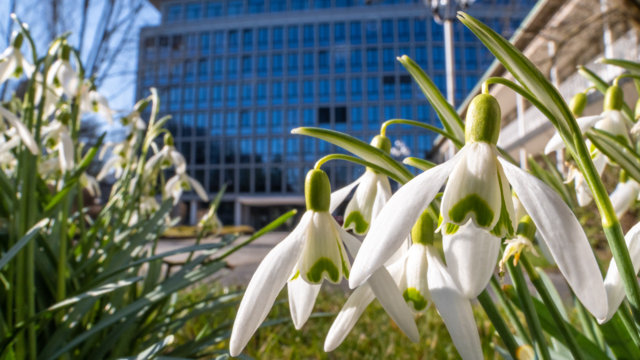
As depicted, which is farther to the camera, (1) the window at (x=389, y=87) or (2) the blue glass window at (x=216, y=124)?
(2) the blue glass window at (x=216, y=124)

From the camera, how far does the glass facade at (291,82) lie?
29203mm

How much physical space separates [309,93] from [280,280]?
3012 centimetres

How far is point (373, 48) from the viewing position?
30.1 meters

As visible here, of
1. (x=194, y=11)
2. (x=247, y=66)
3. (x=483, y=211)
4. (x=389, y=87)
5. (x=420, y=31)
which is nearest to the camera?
(x=483, y=211)

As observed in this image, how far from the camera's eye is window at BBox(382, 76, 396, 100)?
29.3 metres

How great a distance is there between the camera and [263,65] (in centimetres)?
3059

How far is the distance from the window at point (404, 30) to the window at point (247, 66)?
1020 cm

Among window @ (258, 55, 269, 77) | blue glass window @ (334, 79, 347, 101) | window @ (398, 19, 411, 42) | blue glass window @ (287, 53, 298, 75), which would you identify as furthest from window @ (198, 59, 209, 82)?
window @ (398, 19, 411, 42)

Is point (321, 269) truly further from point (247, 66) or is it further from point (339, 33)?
point (247, 66)

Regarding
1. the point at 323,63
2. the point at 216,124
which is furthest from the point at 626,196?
the point at 216,124

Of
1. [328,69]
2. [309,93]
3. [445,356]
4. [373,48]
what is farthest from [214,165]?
[445,356]

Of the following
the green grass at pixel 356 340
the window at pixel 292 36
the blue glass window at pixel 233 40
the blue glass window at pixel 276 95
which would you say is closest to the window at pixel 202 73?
the blue glass window at pixel 233 40

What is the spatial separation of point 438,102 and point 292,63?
31.0m

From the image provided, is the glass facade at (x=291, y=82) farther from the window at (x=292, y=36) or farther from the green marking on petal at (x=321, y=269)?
the green marking on petal at (x=321, y=269)
